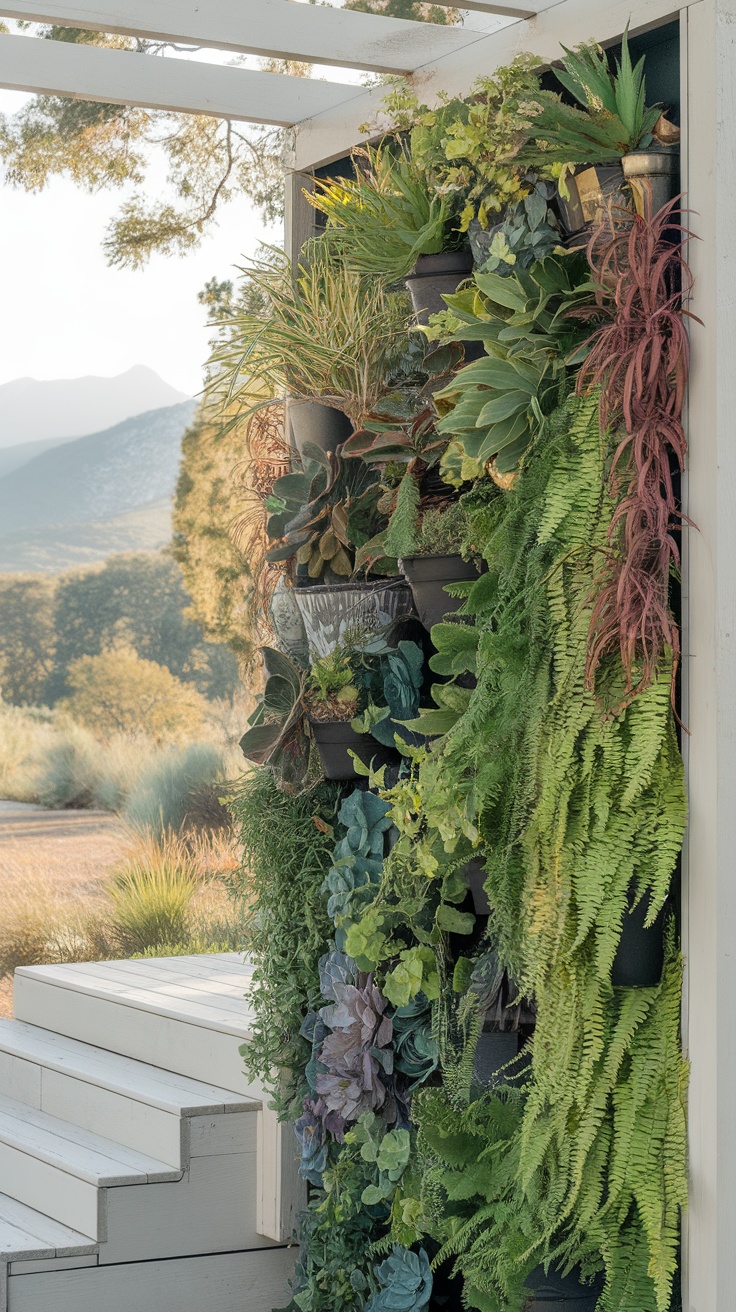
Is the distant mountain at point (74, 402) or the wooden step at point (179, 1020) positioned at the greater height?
the distant mountain at point (74, 402)

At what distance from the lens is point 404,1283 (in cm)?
255

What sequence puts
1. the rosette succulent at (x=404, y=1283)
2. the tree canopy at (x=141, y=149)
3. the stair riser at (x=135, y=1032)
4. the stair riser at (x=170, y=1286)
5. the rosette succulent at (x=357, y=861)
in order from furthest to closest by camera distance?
1. the tree canopy at (x=141, y=149)
2. the stair riser at (x=135, y=1032)
3. the stair riser at (x=170, y=1286)
4. the rosette succulent at (x=357, y=861)
5. the rosette succulent at (x=404, y=1283)

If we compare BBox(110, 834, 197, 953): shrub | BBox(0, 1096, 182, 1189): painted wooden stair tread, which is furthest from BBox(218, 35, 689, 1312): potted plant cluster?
BBox(110, 834, 197, 953): shrub

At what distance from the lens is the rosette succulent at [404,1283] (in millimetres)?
2521

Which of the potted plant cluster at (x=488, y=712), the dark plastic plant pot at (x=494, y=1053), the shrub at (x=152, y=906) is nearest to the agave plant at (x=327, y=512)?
the potted plant cluster at (x=488, y=712)

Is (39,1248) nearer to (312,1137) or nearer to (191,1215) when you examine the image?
(191,1215)

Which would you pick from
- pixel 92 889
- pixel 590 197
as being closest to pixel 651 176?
pixel 590 197

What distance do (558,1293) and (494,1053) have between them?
0.40 metres

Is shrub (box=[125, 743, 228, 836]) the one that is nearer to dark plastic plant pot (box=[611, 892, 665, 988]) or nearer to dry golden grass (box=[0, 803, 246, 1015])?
dry golden grass (box=[0, 803, 246, 1015])

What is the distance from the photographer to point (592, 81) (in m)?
2.02

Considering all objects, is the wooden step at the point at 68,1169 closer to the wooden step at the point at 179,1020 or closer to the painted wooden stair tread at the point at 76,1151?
the painted wooden stair tread at the point at 76,1151

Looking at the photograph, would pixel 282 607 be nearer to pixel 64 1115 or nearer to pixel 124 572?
pixel 64 1115

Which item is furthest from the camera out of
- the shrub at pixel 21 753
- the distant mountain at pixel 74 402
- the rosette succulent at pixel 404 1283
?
the distant mountain at pixel 74 402

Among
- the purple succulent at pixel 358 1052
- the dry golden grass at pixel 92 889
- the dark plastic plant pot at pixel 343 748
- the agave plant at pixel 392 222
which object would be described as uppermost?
the agave plant at pixel 392 222
